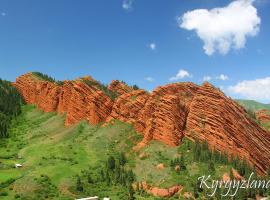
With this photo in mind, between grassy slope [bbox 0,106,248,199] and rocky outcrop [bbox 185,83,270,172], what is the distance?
29.9 feet

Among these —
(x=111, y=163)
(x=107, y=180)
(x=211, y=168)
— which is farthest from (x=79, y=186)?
(x=211, y=168)

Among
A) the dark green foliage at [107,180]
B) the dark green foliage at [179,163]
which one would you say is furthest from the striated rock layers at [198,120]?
the dark green foliage at [107,180]

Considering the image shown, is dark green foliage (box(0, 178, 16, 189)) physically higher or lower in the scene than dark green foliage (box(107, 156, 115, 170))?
lower

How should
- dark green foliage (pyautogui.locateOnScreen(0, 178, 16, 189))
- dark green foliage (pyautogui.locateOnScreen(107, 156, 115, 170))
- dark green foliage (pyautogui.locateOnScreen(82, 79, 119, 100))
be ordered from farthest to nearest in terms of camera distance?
dark green foliage (pyautogui.locateOnScreen(82, 79, 119, 100)) < dark green foliage (pyautogui.locateOnScreen(107, 156, 115, 170)) < dark green foliage (pyautogui.locateOnScreen(0, 178, 16, 189))

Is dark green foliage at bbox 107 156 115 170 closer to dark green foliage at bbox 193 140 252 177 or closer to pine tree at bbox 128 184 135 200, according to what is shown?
pine tree at bbox 128 184 135 200

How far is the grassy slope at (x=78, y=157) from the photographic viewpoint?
361 ft

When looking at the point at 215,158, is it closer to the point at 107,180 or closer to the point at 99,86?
the point at 107,180

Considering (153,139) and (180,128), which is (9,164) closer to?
(153,139)

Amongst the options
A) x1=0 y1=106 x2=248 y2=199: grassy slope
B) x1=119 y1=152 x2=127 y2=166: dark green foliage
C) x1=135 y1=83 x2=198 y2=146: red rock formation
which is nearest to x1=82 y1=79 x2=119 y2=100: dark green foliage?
x1=0 y1=106 x2=248 y2=199: grassy slope

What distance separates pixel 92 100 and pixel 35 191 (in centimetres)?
6949

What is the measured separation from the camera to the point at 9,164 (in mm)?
133125

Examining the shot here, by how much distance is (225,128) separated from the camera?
128m

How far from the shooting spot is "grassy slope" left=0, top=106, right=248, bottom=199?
11012cm

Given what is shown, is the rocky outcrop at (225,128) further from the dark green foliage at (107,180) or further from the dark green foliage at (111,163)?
the dark green foliage at (107,180)
